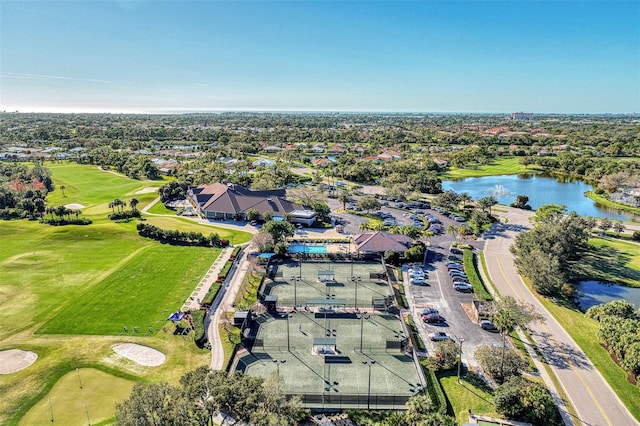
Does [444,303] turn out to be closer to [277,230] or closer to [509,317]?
[509,317]

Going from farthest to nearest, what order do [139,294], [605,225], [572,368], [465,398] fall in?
[605,225] < [139,294] < [572,368] < [465,398]

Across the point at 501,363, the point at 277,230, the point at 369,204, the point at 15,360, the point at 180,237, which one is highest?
the point at 369,204

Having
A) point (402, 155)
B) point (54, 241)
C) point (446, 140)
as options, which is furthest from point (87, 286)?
point (446, 140)

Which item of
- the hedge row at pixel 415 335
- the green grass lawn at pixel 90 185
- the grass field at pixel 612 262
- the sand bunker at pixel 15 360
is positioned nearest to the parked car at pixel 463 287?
the hedge row at pixel 415 335

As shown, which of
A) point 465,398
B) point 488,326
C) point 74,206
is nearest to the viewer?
point 465,398

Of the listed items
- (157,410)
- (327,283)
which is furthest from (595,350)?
(157,410)

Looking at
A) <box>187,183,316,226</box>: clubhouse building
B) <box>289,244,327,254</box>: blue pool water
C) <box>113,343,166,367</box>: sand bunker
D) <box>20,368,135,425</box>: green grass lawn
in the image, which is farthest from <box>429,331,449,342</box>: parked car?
<box>187,183,316,226</box>: clubhouse building

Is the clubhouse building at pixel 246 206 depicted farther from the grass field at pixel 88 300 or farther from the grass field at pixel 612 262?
the grass field at pixel 612 262
